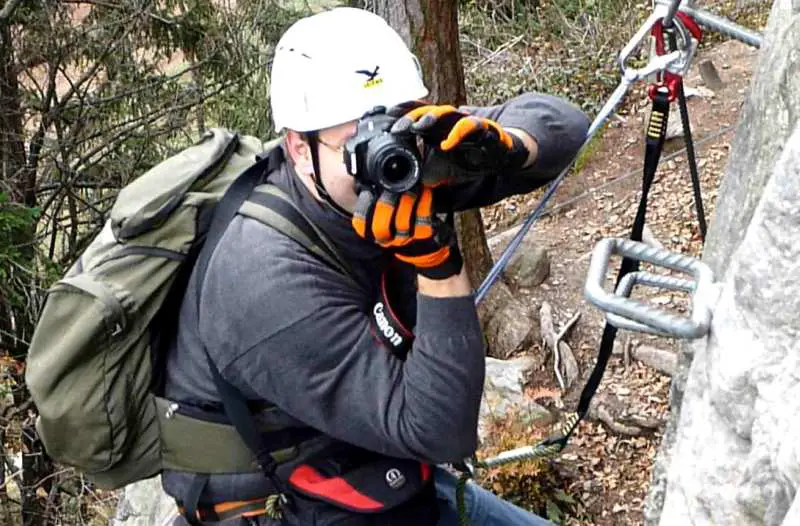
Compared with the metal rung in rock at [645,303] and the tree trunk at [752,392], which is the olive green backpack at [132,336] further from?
the tree trunk at [752,392]

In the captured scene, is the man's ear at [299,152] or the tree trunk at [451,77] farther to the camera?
the tree trunk at [451,77]

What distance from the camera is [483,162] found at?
217 cm

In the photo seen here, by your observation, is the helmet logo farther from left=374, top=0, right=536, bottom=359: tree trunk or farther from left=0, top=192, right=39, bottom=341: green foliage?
left=0, top=192, right=39, bottom=341: green foliage

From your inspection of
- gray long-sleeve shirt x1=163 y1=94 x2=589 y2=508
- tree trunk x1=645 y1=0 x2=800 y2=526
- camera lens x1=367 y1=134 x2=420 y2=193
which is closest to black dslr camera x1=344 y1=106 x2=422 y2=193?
camera lens x1=367 y1=134 x2=420 y2=193

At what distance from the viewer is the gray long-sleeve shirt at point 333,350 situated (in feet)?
6.84

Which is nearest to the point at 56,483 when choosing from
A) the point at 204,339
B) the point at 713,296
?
the point at 204,339

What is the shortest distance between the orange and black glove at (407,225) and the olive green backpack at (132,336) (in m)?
0.29

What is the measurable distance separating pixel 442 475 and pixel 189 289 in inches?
42.0

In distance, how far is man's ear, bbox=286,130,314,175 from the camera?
2277mm

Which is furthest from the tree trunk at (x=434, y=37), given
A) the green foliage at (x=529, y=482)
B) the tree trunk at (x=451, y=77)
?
the green foliage at (x=529, y=482)

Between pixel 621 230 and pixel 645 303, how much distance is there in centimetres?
541

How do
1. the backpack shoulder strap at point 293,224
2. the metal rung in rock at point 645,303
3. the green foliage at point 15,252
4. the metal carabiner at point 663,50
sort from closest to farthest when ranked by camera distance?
1. the metal rung in rock at point 645,303
2. the backpack shoulder strap at point 293,224
3. the metal carabiner at point 663,50
4. the green foliage at point 15,252

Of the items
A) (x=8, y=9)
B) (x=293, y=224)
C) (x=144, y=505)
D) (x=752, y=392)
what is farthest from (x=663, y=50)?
(x=8, y=9)

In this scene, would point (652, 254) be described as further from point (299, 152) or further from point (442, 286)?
point (299, 152)
